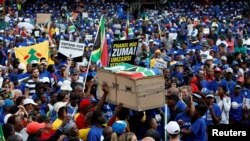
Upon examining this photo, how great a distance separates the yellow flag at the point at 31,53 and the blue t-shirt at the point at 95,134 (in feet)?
21.5

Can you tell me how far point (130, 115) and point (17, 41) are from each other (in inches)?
456

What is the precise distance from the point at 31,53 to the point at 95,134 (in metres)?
6.90

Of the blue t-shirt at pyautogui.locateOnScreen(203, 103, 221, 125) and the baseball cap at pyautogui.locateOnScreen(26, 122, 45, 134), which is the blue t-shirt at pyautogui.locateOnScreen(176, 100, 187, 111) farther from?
the baseball cap at pyautogui.locateOnScreen(26, 122, 45, 134)

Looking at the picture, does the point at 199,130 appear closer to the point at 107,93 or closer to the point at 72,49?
the point at 107,93

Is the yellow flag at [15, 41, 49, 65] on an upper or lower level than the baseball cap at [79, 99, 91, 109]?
lower

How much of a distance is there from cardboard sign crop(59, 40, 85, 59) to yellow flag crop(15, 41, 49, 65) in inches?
17.9

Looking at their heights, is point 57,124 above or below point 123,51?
below

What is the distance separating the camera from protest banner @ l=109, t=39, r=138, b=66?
11.3m

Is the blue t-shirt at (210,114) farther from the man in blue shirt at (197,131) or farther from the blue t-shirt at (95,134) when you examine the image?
the blue t-shirt at (95,134)

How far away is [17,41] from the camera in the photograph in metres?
19.4

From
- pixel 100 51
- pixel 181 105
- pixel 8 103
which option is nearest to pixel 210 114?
pixel 181 105

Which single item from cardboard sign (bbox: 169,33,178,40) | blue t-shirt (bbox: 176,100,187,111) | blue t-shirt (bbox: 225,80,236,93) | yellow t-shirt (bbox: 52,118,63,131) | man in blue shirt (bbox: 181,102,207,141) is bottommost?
cardboard sign (bbox: 169,33,178,40)

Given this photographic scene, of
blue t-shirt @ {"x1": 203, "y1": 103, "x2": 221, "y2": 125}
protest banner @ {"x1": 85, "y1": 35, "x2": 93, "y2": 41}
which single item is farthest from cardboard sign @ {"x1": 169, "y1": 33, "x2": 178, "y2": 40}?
blue t-shirt @ {"x1": 203, "y1": 103, "x2": 221, "y2": 125}

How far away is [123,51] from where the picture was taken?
1145cm
